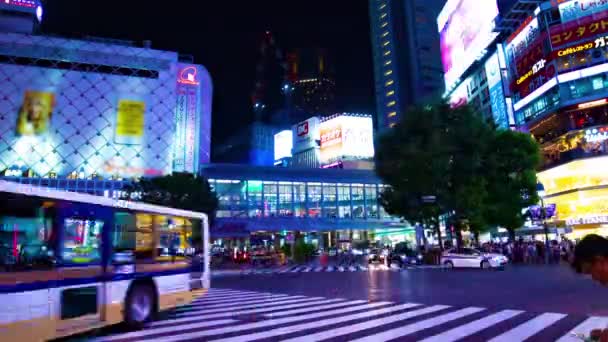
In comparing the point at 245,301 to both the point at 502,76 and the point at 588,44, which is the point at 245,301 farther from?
the point at 502,76

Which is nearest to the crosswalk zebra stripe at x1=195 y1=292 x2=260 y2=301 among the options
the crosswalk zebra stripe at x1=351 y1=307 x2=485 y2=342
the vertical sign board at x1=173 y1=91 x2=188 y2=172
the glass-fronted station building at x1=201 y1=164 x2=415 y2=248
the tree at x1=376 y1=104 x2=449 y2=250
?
the crosswalk zebra stripe at x1=351 y1=307 x2=485 y2=342

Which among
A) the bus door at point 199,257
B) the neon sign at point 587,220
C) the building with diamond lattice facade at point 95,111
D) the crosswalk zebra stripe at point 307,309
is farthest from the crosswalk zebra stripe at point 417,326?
the building with diamond lattice facade at point 95,111

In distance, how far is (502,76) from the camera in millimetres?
59688

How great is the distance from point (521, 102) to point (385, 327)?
5567cm

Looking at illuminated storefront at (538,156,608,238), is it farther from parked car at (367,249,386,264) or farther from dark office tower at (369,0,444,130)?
dark office tower at (369,0,444,130)

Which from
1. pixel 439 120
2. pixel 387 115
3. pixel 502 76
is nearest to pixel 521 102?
pixel 502 76

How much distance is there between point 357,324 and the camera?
808 centimetres

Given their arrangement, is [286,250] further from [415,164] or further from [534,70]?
[534,70]

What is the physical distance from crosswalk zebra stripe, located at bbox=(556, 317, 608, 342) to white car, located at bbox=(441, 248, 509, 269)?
17.2 m

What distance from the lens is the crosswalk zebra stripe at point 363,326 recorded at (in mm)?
6902

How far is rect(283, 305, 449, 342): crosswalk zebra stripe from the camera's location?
6.90 metres

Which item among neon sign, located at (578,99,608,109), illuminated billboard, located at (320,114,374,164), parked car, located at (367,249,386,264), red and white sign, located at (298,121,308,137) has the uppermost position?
red and white sign, located at (298,121,308,137)

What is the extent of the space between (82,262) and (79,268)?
0.13m

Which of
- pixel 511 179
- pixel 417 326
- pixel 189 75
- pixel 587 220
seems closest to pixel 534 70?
pixel 587 220
